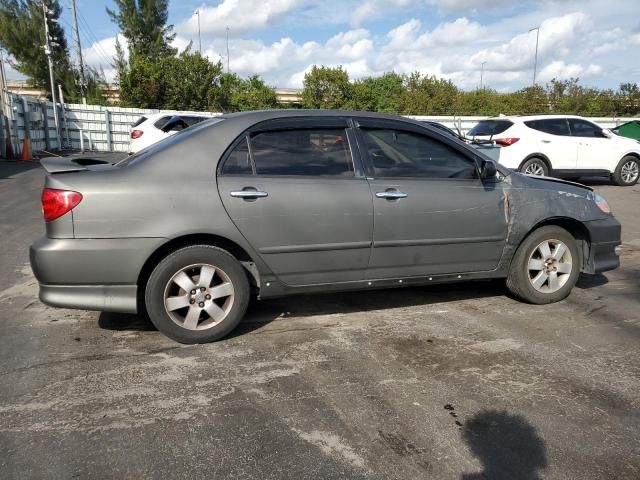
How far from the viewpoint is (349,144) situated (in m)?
4.29

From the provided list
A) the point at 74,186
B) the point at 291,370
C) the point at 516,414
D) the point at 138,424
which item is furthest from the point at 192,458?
the point at 74,186

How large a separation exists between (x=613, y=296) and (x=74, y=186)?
4812 millimetres

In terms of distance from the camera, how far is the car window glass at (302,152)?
160 inches

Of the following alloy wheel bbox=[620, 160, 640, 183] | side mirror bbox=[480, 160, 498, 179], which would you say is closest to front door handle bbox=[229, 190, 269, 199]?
side mirror bbox=[480, 160, 498, 179]

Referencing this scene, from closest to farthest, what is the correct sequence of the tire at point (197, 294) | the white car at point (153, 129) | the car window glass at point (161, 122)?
the tire at point (197, 294) → the white car at point (153, 129) → the car window glass at point (161, 122)

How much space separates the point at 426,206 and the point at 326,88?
39896mm

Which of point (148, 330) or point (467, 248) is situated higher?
point (467, 248)

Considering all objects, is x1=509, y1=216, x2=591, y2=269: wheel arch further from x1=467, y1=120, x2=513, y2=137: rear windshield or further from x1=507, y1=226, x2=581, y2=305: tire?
x1=467, y1=120, x2=513, y2=137: rear windshield

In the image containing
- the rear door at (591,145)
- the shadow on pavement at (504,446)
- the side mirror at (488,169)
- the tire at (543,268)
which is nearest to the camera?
the shadow on pavement at (504,446)

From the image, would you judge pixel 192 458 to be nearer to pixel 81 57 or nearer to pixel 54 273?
pixel 54 273

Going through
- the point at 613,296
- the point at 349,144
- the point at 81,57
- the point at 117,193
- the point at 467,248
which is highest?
the point at 81,57

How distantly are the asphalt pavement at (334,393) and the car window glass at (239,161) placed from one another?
4.08 ft

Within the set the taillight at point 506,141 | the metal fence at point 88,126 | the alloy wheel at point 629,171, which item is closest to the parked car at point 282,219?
the taillight at point 506,141

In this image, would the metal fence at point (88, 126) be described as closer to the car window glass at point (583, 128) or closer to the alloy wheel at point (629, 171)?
the alloy wheel at point (629, 171)
